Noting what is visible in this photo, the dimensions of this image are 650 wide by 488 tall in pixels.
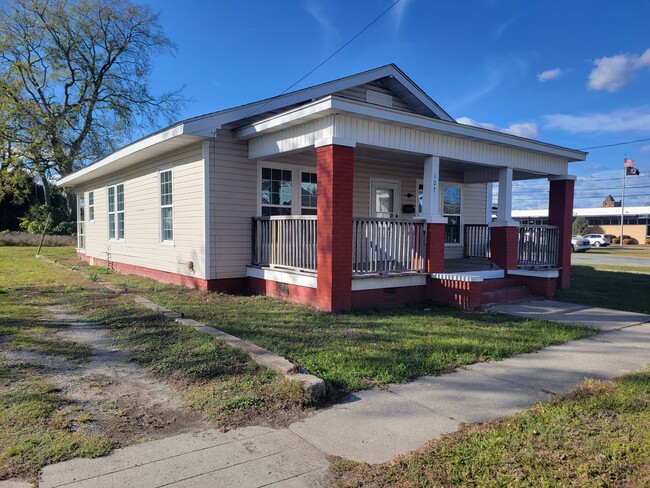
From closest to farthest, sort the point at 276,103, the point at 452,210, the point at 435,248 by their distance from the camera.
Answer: the point at 435,248
the point at 276,103
the point at 452,210

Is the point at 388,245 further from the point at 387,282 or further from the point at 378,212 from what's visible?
the point at 378,212

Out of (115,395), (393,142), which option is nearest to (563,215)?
(393,142)

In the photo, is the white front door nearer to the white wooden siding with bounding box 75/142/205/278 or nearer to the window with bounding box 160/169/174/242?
the white wooden siding with bounding box 75/142/205/278

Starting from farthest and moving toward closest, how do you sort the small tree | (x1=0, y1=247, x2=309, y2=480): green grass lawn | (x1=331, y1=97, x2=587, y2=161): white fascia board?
the small tree < (x1=331, y1=97, x2=587, y2=161): white fascia board < (x1=0, y1=247, x2=309, y2=480): green grass lawn

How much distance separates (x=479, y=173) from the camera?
12391mm

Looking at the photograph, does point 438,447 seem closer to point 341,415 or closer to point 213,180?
point 341,415

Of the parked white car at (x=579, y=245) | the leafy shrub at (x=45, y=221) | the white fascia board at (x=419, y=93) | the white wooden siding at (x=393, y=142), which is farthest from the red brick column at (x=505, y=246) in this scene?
the parked white car at (x=579, y=245)

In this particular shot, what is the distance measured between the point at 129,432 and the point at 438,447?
222 cm

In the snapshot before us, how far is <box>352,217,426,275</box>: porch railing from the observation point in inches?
311

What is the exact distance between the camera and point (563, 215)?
1097cm

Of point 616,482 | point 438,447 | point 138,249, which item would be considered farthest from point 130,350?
point 138,249

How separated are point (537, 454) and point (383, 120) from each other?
18.9 ft

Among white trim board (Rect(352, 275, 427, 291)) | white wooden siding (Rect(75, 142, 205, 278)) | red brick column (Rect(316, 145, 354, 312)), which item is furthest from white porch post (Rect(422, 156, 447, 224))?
white wooden siding (Rect(75, 142, 205, 278))

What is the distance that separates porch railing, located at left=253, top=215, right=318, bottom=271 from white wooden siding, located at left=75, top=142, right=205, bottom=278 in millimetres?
1188
